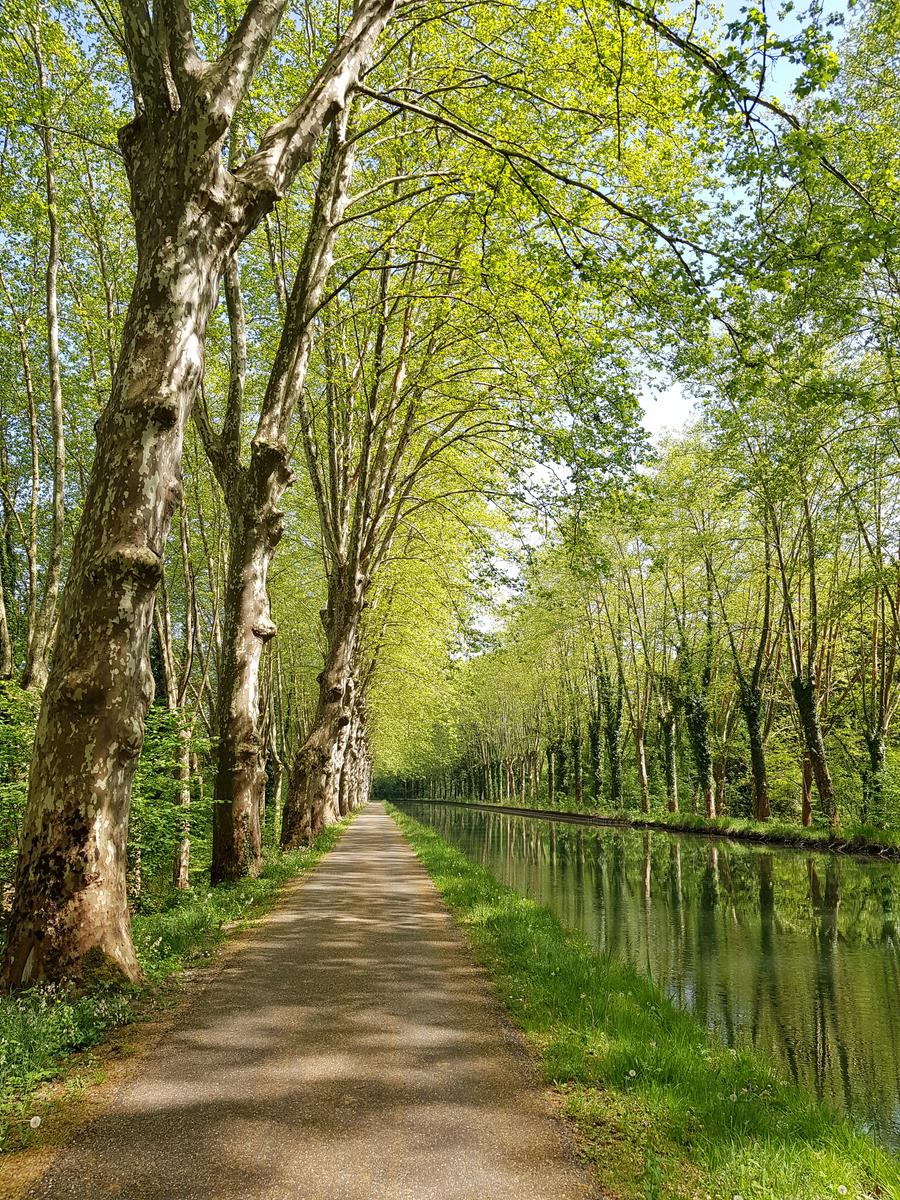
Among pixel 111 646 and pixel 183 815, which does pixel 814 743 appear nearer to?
pixel 183 815

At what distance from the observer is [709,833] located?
27422 millimetres

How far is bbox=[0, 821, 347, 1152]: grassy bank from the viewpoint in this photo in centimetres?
389

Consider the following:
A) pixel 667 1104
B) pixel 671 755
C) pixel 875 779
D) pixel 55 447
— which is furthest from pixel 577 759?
pixel 667 1104

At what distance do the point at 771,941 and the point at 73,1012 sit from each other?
9.99 m

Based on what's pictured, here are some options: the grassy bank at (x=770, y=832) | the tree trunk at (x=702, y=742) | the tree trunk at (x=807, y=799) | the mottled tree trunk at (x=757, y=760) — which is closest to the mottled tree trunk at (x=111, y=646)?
the grassy bank at (x=770, y=832)

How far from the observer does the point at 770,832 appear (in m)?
24.1

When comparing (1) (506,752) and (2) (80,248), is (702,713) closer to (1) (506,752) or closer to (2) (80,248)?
(2) (80,248)

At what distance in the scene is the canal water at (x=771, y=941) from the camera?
680 centimetres

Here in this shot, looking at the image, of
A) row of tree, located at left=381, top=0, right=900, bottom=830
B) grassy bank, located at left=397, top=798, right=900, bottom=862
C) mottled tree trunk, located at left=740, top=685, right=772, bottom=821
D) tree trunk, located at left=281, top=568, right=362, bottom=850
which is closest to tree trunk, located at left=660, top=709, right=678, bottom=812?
row of tree, located at left=381, top=0, right=900, bottom=830

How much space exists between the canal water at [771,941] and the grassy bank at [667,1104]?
932mm

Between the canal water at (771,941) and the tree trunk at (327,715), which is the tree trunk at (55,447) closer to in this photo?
the tree trunk at (327,715)

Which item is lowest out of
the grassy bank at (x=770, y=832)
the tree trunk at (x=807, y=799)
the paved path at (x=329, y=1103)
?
the grassy bank at (x=770, y=832)

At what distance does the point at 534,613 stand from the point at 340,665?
22.3 metres

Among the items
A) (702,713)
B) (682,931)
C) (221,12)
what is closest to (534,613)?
(702,713)
